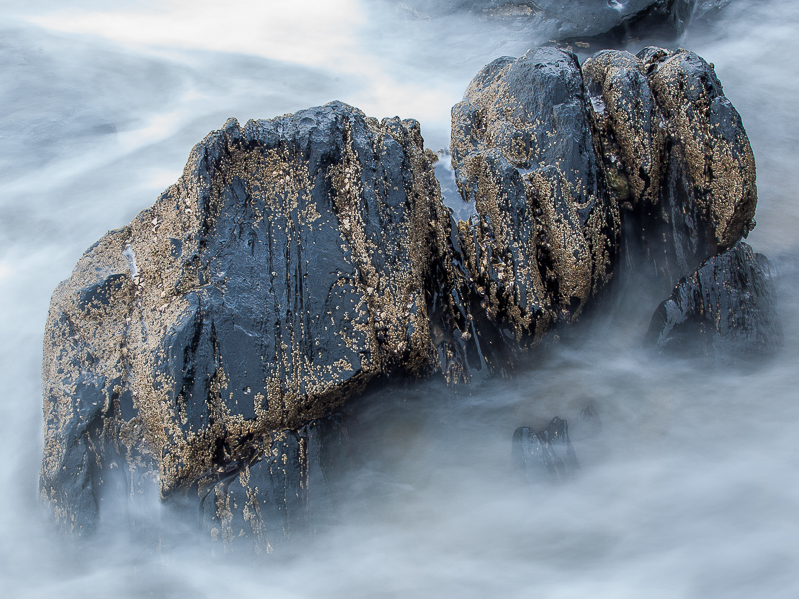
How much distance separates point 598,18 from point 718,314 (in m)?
4.72

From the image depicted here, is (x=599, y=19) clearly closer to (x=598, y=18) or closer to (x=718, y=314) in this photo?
(x=598, y=18)

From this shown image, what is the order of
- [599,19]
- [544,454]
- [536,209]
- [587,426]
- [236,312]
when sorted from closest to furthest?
[236,312] → [544,454] → [536,209] → [587,426] → [599,19]

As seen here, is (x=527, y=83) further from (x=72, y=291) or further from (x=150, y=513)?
(x=150, y=513)

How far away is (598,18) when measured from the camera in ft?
24.0

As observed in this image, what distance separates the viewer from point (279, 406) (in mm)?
3523

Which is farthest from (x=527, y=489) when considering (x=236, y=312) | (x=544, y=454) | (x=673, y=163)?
(x=673, y=163)

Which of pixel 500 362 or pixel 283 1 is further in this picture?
pixel 283 1

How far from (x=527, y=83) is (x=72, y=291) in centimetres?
347

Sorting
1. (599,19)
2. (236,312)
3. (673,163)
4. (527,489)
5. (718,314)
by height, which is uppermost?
(599,19)

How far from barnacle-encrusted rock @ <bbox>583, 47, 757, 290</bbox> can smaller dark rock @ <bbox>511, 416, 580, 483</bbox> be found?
1492 mm

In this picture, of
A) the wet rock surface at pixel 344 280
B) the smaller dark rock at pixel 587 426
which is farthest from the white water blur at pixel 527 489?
the wet rock surface at pixel 344 280

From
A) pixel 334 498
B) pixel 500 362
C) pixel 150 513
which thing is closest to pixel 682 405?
pixel 500 362

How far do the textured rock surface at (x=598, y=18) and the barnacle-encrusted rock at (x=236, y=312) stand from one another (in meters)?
4.89

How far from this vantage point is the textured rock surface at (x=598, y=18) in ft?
23.8
